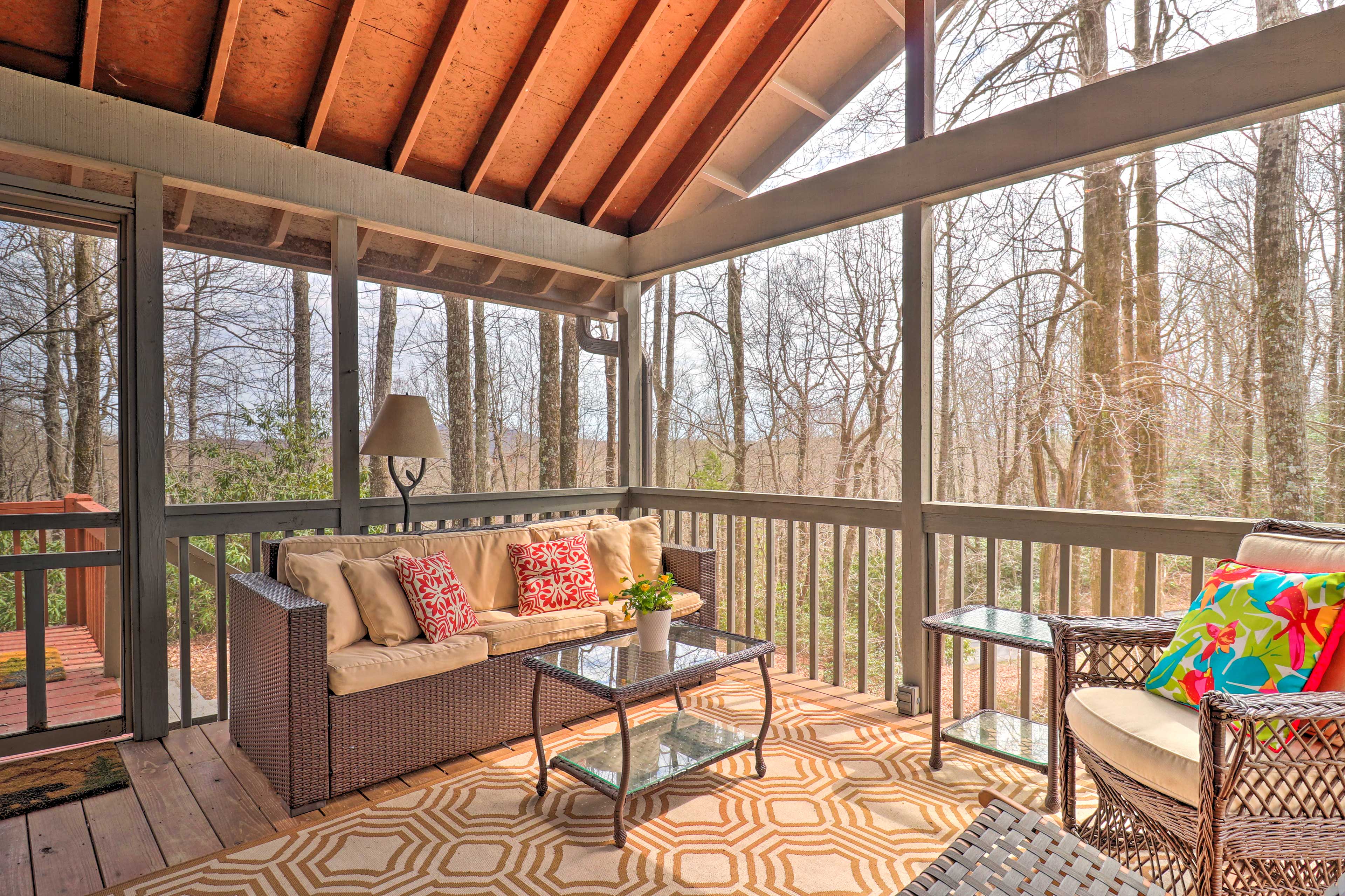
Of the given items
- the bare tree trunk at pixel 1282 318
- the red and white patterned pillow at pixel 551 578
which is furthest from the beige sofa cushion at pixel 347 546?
the bare tree trunk at pixel 1282 318

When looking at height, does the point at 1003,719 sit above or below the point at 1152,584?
below

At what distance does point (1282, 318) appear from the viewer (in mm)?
3531

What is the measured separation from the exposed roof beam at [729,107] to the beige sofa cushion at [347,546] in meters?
2.73

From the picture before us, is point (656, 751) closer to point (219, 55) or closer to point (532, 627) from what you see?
point (532, 627)

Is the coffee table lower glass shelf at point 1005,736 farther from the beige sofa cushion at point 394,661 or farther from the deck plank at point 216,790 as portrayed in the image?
the deck plank at point 216,790

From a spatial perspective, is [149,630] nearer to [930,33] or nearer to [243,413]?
[243,413]

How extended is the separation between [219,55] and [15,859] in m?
2.97

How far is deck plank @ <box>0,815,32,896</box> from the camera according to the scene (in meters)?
1.99

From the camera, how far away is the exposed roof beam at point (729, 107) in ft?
12.3

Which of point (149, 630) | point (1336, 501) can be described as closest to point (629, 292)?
point (149, 630)

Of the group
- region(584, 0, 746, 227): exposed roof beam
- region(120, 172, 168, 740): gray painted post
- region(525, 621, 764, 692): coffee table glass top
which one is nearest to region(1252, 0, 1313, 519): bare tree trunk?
region(584, 0, 746, 227): exposed roof beam

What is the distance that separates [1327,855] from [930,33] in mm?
3272

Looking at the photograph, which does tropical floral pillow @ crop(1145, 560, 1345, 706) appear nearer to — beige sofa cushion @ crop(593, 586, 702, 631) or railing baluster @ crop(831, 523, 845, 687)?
railing baluster @ crop(831, 523, 845, 687)

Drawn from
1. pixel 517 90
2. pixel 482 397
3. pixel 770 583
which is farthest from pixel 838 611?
pixel 517 90
